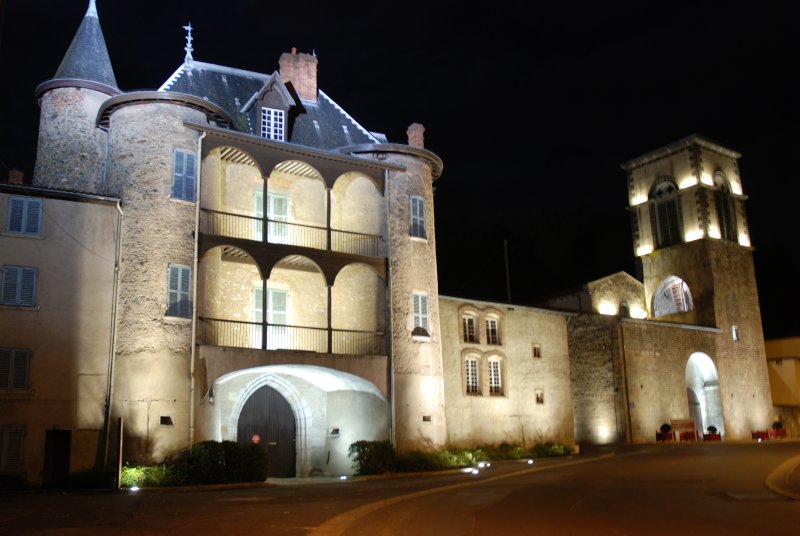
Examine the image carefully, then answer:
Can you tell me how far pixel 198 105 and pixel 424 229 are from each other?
952 centimetres

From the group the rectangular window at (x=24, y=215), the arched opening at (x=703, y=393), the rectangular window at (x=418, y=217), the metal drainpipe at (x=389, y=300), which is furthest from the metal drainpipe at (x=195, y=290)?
the arched opening at (x=703, y=393)

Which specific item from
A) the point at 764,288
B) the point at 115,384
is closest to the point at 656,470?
the point at 115,384

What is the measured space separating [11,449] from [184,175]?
31.0 feet

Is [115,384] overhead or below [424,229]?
below

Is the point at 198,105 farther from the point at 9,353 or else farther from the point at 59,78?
the point at 9,353

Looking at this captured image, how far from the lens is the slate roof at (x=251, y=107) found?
2819 centimetres

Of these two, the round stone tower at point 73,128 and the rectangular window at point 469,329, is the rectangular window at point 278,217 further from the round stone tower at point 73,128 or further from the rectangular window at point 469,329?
the rectangular window at point 469,329

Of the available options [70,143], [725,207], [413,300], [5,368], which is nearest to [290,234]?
[413,300]

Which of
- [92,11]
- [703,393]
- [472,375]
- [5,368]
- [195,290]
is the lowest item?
[703,393]

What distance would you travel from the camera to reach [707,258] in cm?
4678

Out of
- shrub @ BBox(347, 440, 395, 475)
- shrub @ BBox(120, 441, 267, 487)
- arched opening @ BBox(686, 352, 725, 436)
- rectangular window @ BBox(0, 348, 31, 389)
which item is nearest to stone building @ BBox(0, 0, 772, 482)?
rectangular window @ BBox(0, 348, 31, 389)

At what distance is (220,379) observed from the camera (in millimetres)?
24234

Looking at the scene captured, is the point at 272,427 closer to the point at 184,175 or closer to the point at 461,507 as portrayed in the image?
the point at 184,175

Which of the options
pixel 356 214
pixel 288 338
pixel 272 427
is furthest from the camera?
pixel 356 214
